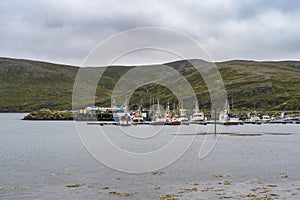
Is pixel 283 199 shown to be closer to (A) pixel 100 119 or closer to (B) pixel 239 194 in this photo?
(B) pixel 239 194

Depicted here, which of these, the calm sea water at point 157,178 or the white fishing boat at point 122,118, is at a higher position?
the white fishing boat at point 122,118

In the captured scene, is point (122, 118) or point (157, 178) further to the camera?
point (122, 118)

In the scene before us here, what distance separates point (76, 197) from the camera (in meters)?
31.2

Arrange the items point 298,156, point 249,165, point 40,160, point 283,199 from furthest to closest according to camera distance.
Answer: point 298,156
point 40,160
point 249,165
point 283,199

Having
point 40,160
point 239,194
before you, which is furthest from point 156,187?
point 40,160

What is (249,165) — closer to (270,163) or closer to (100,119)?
(270,163)

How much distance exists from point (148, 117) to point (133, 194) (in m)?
150

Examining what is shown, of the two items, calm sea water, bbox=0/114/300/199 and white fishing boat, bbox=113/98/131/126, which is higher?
white fishing boat, bbox=113/98/131/126

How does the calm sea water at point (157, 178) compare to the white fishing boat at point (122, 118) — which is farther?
the white fishing boat at point (122, 118)

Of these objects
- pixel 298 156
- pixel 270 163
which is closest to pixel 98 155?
pixel 270 163

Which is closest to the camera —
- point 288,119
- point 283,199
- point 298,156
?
point 283,199

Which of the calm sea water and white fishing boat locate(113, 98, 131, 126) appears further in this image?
white fishing boat locate(113, 98, 131, 126)

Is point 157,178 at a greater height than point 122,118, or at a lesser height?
lesser

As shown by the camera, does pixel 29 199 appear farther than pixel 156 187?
No
